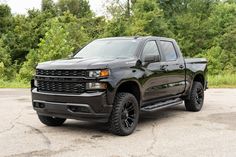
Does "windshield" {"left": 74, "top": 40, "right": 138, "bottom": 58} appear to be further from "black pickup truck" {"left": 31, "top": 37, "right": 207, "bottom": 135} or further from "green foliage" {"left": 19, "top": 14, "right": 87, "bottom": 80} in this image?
"green foliage" {"left": 19, "top": 14, "right": 87, "bottom": 80}

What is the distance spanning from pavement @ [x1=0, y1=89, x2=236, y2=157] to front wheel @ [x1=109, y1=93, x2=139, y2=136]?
15 centimetres

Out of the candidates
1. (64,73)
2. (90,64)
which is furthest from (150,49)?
(64,73)

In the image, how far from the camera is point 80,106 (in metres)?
7.02

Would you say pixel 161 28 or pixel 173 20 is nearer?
pixel 161 28

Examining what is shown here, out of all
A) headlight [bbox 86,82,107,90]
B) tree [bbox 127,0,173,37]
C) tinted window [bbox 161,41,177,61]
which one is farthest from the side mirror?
tree [bbox 127,0,173,37]

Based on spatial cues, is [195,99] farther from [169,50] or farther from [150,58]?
[150,58]

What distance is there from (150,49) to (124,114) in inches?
72.7

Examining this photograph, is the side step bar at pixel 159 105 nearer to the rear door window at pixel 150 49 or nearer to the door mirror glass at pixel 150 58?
the door mirror glass at pixel 150 58

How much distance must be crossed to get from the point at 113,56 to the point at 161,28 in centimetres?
3149

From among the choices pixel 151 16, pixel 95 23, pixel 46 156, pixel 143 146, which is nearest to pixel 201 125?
pixel 143 146

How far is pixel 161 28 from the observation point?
39.1 meters

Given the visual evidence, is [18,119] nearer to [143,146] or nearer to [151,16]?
[143,146]

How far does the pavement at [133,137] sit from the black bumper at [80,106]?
0.40 meters

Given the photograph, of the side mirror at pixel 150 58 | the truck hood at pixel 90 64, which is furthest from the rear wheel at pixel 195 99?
the truck hood at pixel 90 64
